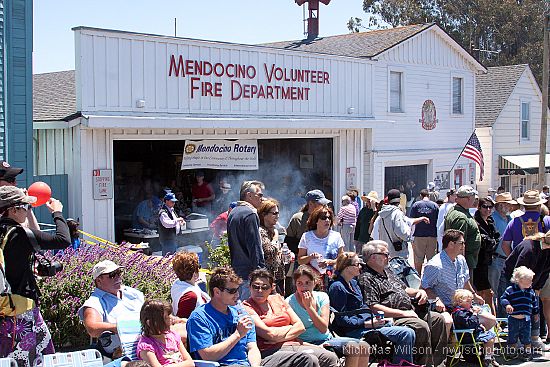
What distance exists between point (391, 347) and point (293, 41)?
1742 centimetres

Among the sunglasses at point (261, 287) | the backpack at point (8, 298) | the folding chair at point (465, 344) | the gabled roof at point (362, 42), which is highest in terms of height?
the gabled roof at point (362, 42)

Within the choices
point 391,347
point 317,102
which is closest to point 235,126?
point 317,102

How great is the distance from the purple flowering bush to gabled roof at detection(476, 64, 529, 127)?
17629 mm

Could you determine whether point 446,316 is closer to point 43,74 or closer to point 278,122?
point 278,122

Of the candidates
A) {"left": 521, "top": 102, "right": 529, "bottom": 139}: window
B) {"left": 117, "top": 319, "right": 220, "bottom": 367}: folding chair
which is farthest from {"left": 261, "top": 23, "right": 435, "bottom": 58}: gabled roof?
{"left": 117, "top": 319, "right": 220, "bottom": 367}: folding chair

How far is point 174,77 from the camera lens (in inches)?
522

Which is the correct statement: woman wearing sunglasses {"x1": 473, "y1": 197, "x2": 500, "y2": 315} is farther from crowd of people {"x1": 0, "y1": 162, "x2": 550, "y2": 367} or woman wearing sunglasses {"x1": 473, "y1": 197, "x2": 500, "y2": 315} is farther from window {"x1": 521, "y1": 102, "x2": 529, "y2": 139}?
window {"x1": 521, "y1": 102, "x2": 529, "y2": 139}

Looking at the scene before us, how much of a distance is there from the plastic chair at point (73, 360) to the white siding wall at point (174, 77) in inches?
279

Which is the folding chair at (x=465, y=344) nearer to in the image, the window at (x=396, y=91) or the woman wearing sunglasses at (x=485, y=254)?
the woman wearing sunglasses at (x=485, y=254)

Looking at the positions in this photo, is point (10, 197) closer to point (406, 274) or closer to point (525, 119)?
point (406, 274)

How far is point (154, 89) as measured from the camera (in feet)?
42.4

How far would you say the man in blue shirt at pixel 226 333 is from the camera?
5.62 m

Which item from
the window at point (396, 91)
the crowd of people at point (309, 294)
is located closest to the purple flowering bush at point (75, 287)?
the crowd of people at point (309, 294)

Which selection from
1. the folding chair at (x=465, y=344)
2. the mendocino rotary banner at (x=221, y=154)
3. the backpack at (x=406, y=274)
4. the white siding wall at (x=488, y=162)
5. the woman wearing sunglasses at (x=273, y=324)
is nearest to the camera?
the woman wearing sunglasses at (x=273, y=324)
